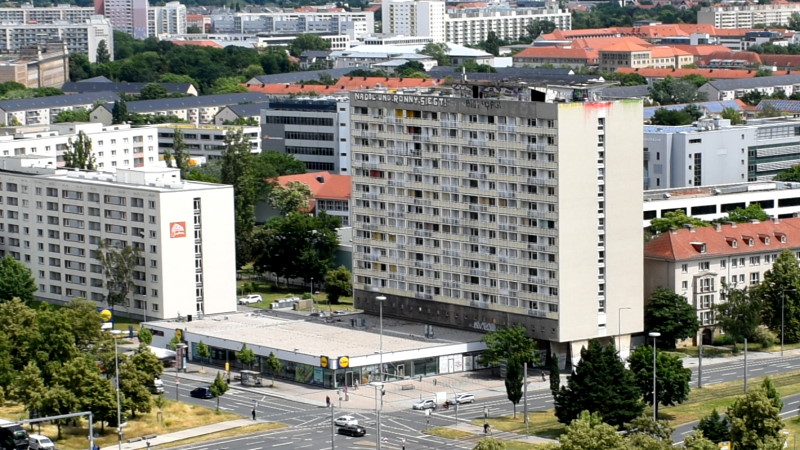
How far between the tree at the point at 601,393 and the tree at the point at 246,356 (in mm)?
23797

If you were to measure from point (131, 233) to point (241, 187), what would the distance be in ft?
88.8

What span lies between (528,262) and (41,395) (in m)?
33.1

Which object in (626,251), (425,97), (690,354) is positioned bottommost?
(690,354)

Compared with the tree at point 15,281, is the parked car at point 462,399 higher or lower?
lower

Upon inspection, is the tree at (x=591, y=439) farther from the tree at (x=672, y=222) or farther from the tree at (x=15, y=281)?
the tree at (x=15, y=281)

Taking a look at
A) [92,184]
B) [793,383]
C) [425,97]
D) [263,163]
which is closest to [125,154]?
[263,163]

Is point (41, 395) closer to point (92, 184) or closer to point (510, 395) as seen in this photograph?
point (510, 395)

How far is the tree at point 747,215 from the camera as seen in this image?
140 m

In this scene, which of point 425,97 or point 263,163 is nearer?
point 425,97

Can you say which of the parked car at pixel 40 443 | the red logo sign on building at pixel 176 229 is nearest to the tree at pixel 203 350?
the red logo sign on building at pixel 176 229

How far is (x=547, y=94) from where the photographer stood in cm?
11919

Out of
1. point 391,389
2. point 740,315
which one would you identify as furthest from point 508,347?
point 740,315

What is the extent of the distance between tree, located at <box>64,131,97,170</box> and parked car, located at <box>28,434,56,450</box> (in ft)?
243

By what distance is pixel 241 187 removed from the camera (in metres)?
162
